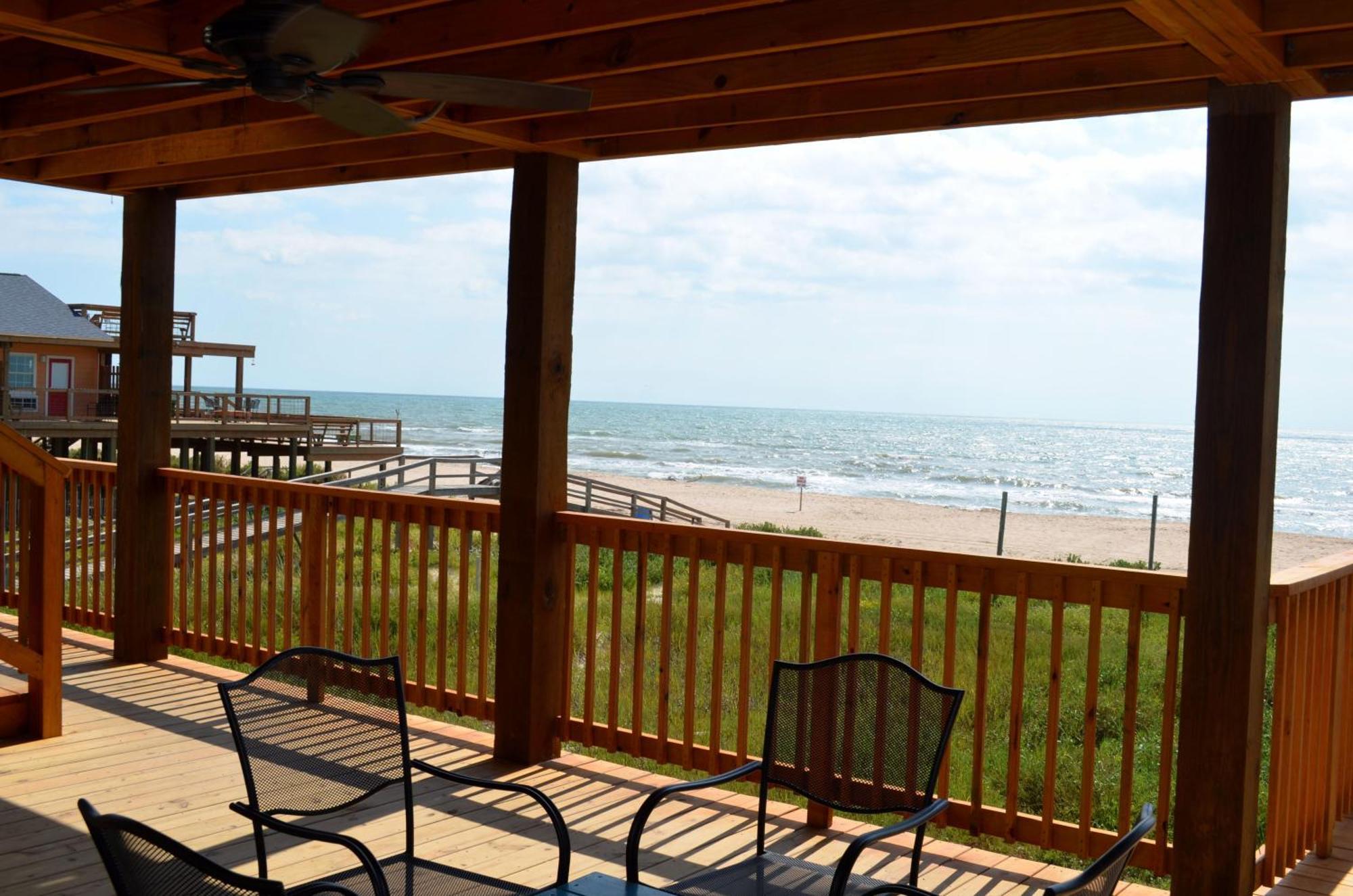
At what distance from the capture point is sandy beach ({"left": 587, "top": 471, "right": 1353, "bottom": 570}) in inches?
1073

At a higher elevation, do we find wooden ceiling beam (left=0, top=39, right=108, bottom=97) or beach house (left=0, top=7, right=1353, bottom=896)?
wooden ceiling beam (left=0, top=39, right=108, bottom=97)

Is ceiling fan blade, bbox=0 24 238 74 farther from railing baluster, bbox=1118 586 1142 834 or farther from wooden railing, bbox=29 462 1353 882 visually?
railing baluster, bbox=1118 586 1142 834

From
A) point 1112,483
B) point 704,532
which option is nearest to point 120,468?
point 704,532

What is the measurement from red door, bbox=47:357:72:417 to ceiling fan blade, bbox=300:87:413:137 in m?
25.0

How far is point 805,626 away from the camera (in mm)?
4418

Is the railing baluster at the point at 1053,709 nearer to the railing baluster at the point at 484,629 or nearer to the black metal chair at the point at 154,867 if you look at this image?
the railing baluster at the point at 484,629

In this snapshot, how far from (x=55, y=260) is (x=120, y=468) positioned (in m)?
68.2

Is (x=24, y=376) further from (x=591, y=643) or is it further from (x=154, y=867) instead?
(x=154, y=867)

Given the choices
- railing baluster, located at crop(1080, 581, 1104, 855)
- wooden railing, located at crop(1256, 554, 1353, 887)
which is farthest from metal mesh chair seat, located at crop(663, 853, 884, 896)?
wooden railing, located at crop(1256, 554, 1353, 887)

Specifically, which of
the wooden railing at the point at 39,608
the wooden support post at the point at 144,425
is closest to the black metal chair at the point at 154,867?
the wooden railing at the point at 39,608

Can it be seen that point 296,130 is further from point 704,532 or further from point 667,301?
point 667,301

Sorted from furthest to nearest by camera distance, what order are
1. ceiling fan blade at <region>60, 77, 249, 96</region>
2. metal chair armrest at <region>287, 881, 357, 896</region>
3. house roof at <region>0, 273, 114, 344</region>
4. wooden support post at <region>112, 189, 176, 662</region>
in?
house roof at <region>0, 273, 114, 344</region>
wooden support post at <region>112, 189, 176, 662</region>
ceiling fan blade at <region>60, 77, 249, 96</region>
metal chair armrest at <region>287, 881, 357, 896</region>

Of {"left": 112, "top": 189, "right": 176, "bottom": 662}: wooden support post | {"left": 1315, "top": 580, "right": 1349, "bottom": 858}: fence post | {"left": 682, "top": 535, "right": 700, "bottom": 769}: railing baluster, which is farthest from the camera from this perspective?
{"left": 112, "top": 189, "right": 176, "bottom": 662}: wooden support post

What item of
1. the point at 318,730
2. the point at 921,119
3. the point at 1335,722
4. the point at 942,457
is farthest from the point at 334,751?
the point at 942,457
